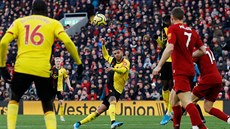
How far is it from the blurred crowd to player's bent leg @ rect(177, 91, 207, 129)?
1638cm

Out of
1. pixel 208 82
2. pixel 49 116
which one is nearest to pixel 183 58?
pixel 208 82

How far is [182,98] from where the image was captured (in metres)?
13.3

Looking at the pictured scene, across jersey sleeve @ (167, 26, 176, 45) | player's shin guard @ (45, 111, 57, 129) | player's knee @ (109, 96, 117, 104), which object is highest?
jersey sleeve @ (167, 26, 176, 45)

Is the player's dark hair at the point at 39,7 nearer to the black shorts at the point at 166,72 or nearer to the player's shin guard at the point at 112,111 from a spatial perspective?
the player's shin guard at the point at 112,111

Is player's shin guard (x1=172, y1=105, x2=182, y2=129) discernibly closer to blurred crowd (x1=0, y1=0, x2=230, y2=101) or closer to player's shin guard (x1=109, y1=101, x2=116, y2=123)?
player's shin guard (x1=109, y1=101, x2=116, y2=123)

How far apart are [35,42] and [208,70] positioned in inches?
175

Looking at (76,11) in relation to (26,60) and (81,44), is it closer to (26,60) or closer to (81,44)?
(81,44)

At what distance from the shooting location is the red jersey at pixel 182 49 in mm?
13133

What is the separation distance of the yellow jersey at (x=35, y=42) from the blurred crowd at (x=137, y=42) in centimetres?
1820

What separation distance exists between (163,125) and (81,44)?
17.0 metres

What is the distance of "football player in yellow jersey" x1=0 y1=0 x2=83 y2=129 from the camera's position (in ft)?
39.2

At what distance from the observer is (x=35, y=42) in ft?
39.3

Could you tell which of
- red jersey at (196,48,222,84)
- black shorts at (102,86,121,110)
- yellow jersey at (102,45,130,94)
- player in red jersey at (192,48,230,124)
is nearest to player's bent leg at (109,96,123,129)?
black shorts at (102,86,121,110)

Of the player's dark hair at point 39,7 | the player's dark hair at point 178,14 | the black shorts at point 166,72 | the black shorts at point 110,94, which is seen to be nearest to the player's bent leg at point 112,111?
the black shorts at point 110,94
